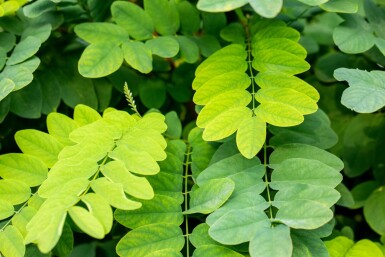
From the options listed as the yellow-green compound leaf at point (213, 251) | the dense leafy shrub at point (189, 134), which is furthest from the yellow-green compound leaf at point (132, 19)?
the yellow-green compound leaf at point (213, 251)

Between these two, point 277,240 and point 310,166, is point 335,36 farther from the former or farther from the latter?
point 277,240

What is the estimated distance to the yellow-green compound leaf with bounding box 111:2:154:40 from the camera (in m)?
1.00

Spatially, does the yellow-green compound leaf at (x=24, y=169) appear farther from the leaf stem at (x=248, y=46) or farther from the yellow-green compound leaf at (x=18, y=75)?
the leaf stem at (x=248, y=46)

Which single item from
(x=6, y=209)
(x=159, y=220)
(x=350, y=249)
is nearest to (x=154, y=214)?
(x=159, y=220)

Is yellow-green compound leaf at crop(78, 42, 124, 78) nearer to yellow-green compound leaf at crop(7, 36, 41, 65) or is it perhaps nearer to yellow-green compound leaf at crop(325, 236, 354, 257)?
yellow-green compound leaf at crop(7, 36, 41, 65)

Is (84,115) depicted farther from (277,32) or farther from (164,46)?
(277,32)

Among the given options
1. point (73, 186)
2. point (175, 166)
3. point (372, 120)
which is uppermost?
point (73, 186)

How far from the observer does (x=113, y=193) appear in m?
0.68

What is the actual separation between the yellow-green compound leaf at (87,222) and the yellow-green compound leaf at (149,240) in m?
0.12

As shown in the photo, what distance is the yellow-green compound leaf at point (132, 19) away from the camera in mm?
998

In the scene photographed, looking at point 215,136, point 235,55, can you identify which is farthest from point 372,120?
point 215,136

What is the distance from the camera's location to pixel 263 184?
2.61 ft

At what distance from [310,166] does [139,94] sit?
0.46 m

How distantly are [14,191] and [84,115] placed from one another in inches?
6.7
